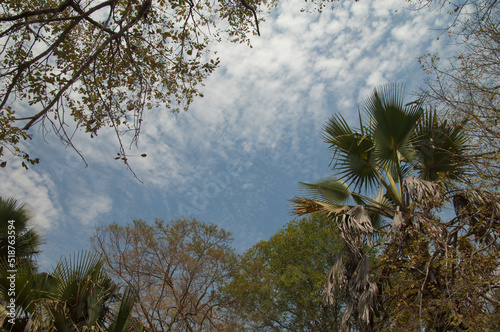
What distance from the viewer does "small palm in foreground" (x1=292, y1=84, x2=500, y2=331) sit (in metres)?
5.84

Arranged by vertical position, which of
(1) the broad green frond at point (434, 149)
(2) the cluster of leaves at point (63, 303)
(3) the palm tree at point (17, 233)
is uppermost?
(1) the broad green frond at point (434, 149)

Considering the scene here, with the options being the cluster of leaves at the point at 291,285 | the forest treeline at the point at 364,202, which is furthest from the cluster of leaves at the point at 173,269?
the forest treeline at the point at 364,202

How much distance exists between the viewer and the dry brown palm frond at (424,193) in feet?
19.0

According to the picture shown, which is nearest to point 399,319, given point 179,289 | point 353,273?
point 353,273

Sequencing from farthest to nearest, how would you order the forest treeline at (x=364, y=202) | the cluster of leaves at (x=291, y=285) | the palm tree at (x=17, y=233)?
the cluster of leaves at (x=291, y=285)
the palm tree at (x=17, y=233)
the forest treeline at (x=364, y=202)

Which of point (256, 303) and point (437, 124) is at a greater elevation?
point (437, 124)

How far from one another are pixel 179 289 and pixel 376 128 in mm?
10478

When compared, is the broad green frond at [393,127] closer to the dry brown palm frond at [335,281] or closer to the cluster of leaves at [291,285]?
the dry brown palm frond at [335,281]

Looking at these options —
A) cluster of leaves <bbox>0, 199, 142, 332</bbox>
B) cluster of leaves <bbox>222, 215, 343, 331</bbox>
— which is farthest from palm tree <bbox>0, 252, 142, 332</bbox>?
cluster of leaves <bbox>222, 215, 343, 331</bbox>

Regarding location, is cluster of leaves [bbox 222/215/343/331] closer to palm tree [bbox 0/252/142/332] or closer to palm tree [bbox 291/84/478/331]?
palm tree [bbox 291/84/478/331]

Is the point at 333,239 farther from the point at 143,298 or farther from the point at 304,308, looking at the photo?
the point at 143,298

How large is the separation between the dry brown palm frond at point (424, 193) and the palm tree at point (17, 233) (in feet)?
25.0

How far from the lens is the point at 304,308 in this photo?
44.2ft

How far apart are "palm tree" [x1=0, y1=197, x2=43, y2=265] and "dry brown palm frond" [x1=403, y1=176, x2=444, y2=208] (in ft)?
25.0
